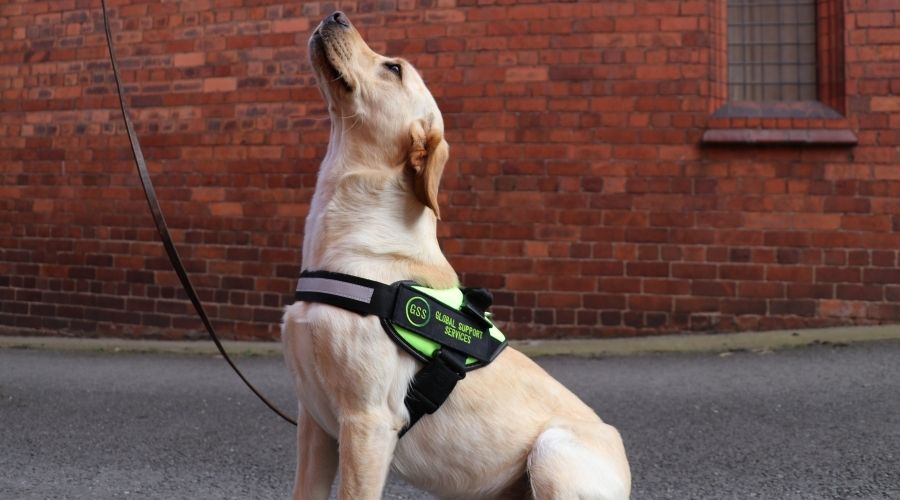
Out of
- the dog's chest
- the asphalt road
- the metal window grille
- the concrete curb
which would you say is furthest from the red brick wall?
the dog's chest

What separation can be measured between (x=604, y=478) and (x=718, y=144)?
4561 millimetres

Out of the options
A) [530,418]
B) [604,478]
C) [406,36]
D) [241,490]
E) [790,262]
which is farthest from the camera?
[406,36]

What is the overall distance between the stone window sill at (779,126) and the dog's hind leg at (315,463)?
4654mm

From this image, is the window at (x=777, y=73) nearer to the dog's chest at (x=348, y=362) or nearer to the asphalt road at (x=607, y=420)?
the asphalt road at (x=607, y=420)

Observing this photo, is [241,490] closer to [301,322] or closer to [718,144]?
[301,322]

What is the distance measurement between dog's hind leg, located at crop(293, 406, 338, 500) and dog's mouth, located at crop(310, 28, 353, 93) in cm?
106

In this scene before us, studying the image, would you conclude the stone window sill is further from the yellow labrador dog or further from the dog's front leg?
the dog's front leg

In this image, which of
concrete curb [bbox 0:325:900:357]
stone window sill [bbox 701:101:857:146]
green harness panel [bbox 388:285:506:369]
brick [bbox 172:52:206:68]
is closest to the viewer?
green harness panel [bbox 388:285:506:369]

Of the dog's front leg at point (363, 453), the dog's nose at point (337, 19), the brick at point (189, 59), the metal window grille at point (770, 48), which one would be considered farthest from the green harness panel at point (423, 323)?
the brick at point (189, 59)

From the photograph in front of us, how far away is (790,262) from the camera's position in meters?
6.05

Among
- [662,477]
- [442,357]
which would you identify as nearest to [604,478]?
[442,357]

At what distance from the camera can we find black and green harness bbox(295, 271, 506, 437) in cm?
221

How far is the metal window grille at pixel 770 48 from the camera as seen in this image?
21.3 feet

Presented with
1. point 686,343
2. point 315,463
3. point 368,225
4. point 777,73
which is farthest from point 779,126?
point 315,463
